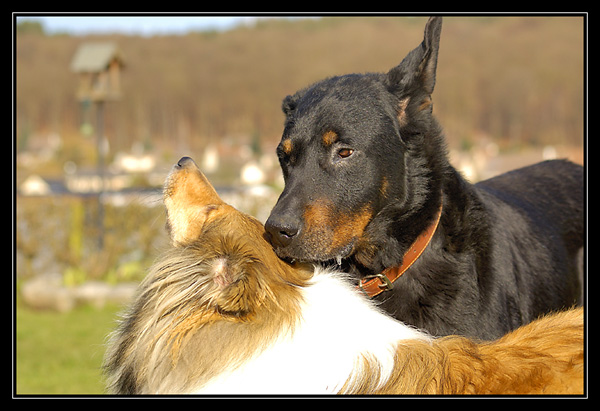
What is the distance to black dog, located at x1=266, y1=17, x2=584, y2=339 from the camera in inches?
134

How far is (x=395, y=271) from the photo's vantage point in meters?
3.59

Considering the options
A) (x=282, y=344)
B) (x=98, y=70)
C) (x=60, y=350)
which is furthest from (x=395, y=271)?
(x=98, y=70)

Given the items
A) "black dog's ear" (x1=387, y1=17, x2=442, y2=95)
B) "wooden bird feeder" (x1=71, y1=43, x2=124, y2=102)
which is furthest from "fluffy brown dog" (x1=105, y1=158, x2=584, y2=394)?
"wooden bird feeder" (x1=71, y1=43, x2=124, y2=102)

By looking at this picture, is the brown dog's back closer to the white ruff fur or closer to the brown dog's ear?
the white ruff fur

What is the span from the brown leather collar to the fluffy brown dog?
86 centimetres

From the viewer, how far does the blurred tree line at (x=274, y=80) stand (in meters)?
23.0

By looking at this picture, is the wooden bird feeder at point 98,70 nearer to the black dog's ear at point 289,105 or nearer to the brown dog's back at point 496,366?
the black dog's ear at point 289,105

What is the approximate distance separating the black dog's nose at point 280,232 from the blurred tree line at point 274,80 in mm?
18479

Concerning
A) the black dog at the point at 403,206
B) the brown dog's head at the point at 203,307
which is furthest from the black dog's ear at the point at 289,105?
the brown dog's head at the point at 203,307

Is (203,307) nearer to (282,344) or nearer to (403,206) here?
(282,344)

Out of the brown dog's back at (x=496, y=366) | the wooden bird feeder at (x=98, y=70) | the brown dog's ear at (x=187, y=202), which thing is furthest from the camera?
the wooden bird feeder at (x=98, y=70)

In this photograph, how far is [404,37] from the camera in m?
19.3

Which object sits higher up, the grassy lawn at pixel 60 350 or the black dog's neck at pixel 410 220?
the black dog's neck at pixel 410 220

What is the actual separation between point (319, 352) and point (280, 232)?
2.55ft
